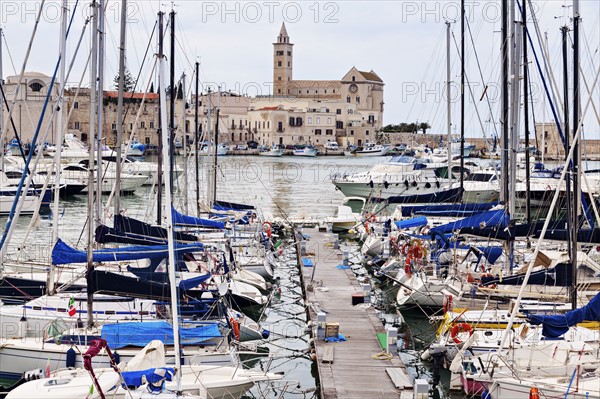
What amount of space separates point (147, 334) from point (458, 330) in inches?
263

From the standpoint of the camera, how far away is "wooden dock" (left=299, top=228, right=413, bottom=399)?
1783cm

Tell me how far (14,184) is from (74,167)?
44.6 feet

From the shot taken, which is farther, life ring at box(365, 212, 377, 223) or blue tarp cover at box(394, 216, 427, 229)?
life ring at box(365, 212, 377, 223)

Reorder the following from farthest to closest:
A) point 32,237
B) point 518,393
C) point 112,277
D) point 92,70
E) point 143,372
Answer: point 32,237
point 92,70
point 112,277
point 518,393
point 143,372

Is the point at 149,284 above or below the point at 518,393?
above

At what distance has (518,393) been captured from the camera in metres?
15.8

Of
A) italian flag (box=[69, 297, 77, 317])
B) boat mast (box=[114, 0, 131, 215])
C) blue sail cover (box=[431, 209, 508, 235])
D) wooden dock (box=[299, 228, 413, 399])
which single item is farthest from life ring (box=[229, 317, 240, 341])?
blue sail cover (box=[431, 209, 508, 235])

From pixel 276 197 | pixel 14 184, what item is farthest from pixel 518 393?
pixel 276 197

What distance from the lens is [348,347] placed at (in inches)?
818

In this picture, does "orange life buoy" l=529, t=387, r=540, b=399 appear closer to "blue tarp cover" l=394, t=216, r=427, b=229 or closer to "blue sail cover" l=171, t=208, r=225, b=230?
"blue sail cover" l=171, t=208, r=225, b=230

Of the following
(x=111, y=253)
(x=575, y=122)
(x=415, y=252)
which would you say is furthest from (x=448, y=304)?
(x=111, y=253)

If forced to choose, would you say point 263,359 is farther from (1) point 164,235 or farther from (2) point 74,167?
(2) point 74,167

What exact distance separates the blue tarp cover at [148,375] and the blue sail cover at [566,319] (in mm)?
7087

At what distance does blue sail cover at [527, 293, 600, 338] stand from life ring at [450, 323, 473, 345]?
2351 millimetres
